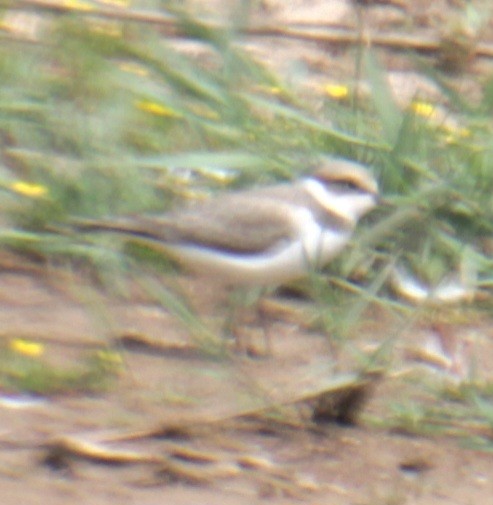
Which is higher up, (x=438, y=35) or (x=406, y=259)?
(x=438, y=35)

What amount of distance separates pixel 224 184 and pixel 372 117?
2.77ft

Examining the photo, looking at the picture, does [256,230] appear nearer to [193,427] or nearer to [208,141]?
[208,141]

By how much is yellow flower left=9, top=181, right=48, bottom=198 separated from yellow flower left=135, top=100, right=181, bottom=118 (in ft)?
2.65

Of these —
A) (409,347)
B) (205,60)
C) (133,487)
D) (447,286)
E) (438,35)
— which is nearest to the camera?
(133,487)

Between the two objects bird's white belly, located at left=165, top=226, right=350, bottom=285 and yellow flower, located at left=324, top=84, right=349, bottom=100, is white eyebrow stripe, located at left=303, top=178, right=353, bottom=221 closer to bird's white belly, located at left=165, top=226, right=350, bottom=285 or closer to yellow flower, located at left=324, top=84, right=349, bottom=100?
bird's white belly, located at left=165, top=226, right=350, bottom=285

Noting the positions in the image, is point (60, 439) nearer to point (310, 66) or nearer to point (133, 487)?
point (133, 487)

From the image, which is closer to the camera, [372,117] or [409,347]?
[409,347]

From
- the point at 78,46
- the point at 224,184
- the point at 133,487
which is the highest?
the point at 78,46

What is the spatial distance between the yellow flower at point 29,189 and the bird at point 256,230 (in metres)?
0.34

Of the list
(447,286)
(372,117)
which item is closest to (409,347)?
(447,286)

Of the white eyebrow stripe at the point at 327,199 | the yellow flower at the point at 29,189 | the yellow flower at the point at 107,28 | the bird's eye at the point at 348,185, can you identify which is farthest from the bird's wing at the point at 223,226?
the yellow flower at the point at 107,28

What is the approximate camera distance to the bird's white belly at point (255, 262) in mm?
6012

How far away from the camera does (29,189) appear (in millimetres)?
6711

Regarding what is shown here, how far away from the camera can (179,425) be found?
16.5 feet
